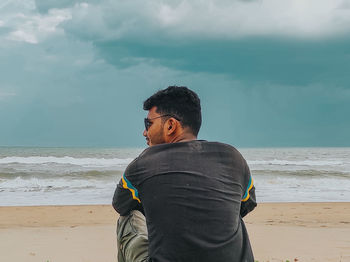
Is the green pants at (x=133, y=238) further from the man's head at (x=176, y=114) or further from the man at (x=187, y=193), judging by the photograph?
the man's head at (x=176, y=114)

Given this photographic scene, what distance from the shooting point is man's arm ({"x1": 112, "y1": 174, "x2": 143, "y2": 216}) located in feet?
6.72

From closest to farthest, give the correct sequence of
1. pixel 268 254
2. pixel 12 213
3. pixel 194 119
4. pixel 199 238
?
1. pixel 199 238
2. pixel 194 119
3. pixel 268 254
4. pixel 12 213

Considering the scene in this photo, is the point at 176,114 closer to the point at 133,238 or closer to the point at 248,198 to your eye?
the point at 248,198

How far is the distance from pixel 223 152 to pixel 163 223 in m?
0.46

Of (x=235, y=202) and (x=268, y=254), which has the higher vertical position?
(x=235, y=202)

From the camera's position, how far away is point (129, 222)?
2.27 m

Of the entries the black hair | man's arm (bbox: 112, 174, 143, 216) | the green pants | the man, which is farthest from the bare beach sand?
the black hair

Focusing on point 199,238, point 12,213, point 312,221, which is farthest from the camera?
point 12,213

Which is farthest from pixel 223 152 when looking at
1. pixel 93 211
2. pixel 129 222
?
pixel 93 211

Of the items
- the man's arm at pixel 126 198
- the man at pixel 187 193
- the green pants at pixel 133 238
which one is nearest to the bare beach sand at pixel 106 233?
the green pants at pixel 133 238

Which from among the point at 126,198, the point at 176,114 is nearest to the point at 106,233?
the point at 126,198

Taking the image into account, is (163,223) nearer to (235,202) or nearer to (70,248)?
(235,202)

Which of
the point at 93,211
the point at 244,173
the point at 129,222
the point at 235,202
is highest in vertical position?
the point at 244,173

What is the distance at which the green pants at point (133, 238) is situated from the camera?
212 cm
